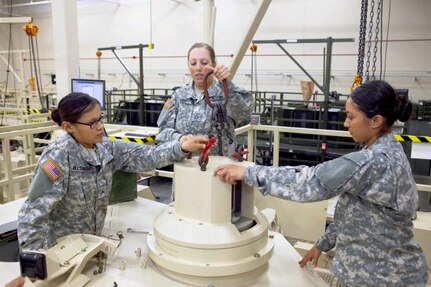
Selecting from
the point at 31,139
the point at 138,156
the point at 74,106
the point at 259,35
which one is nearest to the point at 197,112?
the point at 138,156

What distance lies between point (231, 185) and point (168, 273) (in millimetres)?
344

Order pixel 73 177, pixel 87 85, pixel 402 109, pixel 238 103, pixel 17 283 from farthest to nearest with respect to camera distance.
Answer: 1. pixel 87 85
2. pixel 238 103
3. pixel 73 177
4. pixel 402 109
5. pixel 17 283

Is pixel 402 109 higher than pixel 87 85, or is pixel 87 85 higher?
pixel 87 85

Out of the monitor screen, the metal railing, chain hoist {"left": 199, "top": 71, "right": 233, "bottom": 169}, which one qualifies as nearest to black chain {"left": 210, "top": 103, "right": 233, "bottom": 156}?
chain hoist {"left": 199, "top": 71, "right": 233, "bottom": 169}

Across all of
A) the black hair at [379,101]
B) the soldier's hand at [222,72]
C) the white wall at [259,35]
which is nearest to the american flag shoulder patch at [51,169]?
the soldier's hand at [222,72]

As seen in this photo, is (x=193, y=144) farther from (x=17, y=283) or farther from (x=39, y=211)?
(x=17, y=283)

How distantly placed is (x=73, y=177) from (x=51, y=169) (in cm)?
10

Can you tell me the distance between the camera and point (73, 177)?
127cm

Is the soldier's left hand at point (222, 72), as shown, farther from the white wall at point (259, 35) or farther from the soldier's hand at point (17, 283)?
the white wall at point (259, 35)

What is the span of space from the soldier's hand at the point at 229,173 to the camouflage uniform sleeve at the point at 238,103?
553 millimetres

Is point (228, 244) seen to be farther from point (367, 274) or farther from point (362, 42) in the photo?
point (362, 42)

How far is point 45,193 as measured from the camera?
1.17m

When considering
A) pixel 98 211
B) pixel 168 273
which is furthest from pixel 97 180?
pixel 168 273

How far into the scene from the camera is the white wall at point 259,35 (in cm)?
663
